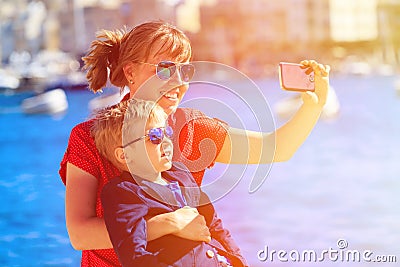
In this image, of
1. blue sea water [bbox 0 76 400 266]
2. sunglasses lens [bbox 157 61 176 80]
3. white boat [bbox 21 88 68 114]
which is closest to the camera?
sunglasses lens [bbox 157 61 176 80]

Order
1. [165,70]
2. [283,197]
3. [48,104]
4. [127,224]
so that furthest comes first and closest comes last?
[48,104]
[283,197]
[165,70]
[127,224]

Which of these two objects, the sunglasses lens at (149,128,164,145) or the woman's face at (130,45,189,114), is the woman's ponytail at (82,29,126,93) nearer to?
the woman's face at (130,45,189,114)

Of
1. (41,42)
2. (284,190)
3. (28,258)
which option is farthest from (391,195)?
(41,42)

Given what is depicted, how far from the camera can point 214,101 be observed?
1.56m

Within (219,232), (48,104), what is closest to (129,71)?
(219,232)

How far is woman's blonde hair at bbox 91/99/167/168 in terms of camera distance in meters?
1.38

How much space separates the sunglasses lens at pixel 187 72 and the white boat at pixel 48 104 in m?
16.1

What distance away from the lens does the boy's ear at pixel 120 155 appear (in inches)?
54.6

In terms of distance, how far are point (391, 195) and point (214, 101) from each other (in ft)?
28.5

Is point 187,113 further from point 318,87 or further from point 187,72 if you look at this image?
point 318,87

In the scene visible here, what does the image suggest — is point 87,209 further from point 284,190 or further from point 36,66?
point 36,66

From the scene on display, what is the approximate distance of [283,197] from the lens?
998 centimetres

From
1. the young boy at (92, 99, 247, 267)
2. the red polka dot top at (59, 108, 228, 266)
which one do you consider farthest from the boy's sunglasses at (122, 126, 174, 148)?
the red polka dot top at (59, 108, 228, 266)

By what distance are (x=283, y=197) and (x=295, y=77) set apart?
856cm
